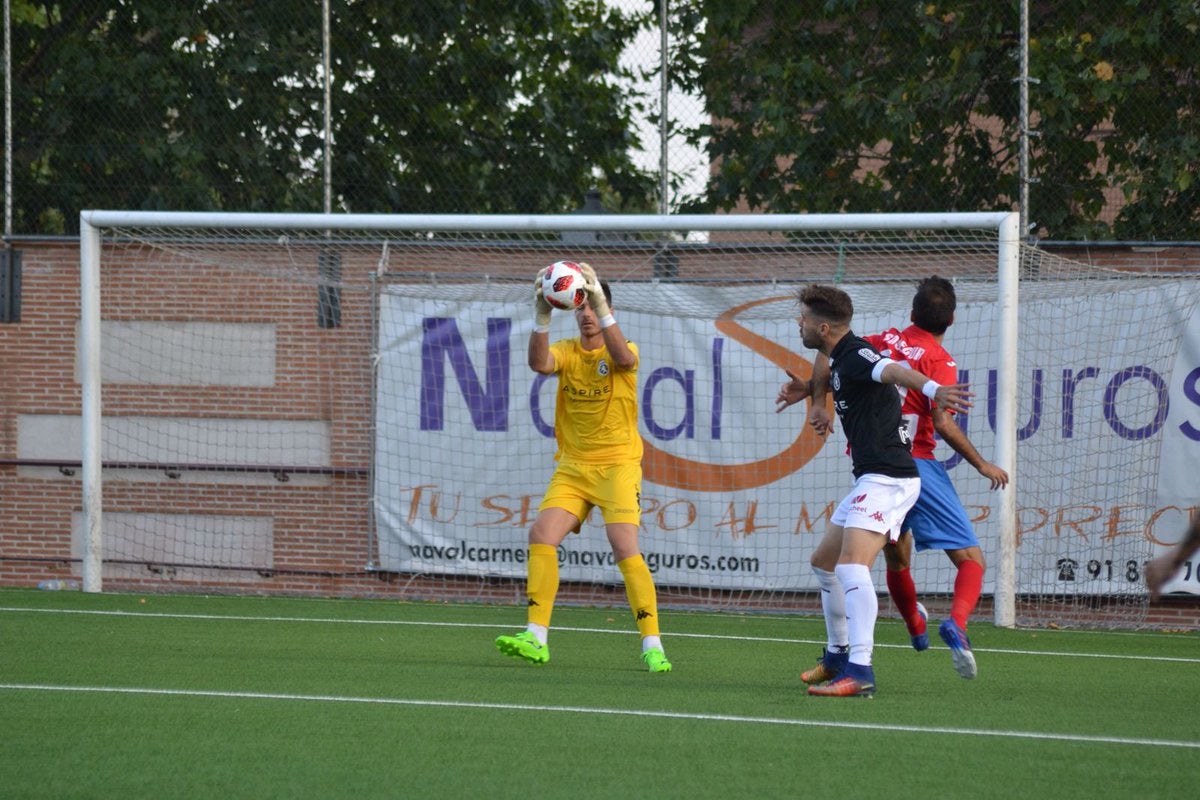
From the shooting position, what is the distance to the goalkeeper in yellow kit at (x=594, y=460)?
789 centimetres

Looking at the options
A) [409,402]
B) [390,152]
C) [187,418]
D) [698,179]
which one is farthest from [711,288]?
[187,418]

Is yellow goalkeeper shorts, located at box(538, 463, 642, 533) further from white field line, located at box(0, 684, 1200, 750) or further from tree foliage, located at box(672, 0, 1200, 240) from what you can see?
tree foliage, located at box(672, 0, 1200, 240)

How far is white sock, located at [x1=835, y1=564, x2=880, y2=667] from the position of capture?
6.80 m

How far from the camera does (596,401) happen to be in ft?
26.4

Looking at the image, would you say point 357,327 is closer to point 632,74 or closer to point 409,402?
point 409,402

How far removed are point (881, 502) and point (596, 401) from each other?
177 cm

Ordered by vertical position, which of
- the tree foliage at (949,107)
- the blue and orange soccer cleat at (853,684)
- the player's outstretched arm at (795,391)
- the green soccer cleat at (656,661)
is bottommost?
the green soccer cleat at (656,661)

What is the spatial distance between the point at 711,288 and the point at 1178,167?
3915 millimetres

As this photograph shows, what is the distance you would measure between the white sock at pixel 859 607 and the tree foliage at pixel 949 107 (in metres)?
6.56

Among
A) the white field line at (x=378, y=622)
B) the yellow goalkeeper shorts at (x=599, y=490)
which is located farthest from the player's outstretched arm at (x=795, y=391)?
the white field line at (x=378, y=622)

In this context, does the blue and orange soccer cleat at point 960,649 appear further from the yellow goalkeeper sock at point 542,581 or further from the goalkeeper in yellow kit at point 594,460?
the yellow goalkeeper sock at point 542,581

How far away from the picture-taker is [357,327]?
1309cm

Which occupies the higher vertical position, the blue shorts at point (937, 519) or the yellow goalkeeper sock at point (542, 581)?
the blue shorts at point (937, 519)

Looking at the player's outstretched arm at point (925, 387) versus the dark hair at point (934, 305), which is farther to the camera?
the dark hair at point (934, 305)
